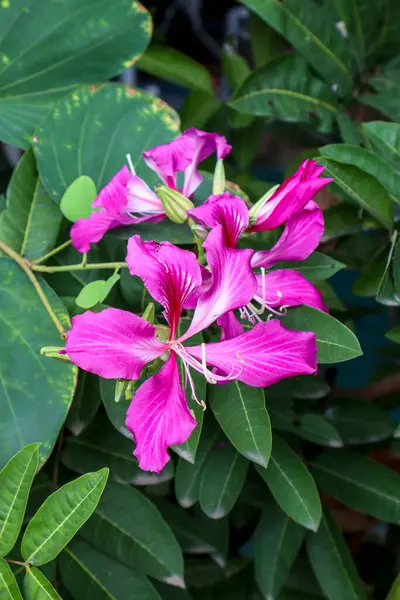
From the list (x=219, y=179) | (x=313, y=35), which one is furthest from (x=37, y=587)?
(x=313, y=35)

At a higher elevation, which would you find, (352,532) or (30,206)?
(30,206)

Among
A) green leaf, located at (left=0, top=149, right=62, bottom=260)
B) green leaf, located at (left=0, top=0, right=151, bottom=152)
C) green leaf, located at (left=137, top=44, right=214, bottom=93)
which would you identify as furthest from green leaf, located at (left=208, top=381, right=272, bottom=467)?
green leaf, located at (left=137, top=44, right=214, bottom=93)

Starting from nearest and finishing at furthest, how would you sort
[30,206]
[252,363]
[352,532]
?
[252,363], [30,206], [352,532]

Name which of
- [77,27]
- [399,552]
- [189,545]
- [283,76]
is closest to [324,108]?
[283,76]

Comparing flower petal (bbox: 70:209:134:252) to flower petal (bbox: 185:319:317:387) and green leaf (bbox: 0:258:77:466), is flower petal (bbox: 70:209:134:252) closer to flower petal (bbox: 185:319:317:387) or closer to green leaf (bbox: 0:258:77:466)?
green leaf (bbox: 0:258:77:466)

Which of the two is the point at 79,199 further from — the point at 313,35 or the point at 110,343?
the point at 313,35

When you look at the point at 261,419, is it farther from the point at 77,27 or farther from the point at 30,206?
the point at 77,27
